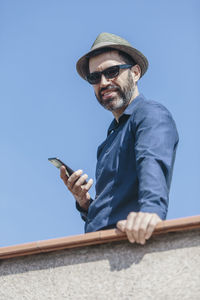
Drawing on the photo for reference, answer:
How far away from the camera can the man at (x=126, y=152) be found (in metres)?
3.38

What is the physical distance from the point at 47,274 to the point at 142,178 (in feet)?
3.05

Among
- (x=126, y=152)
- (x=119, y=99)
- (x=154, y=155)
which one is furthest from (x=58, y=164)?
(x=154, y=155)

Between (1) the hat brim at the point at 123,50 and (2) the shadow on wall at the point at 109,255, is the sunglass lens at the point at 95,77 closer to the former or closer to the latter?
(1) the hat brim at the point at 123,50

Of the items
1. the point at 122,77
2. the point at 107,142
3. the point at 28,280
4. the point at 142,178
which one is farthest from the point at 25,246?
the point at 122,77

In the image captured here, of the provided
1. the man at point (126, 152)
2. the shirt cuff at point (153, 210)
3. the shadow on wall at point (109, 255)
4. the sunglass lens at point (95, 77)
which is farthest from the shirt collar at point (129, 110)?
the shadow on wall at point (109, 255)

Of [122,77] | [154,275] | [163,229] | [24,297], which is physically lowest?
[24,297]

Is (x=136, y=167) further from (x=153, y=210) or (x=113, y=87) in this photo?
(x=113, y=87)

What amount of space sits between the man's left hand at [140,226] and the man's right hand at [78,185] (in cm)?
120

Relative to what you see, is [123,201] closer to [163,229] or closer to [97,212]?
[97,212]

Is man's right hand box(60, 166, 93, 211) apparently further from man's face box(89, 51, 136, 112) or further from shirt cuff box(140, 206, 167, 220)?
shirt cuff box(140, 206, 167, 220)

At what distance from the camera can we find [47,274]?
3529 mm

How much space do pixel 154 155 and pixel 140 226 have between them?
647mm

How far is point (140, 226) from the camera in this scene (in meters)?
3.16

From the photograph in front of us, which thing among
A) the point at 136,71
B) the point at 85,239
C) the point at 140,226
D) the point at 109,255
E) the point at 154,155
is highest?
the point at 136,71
